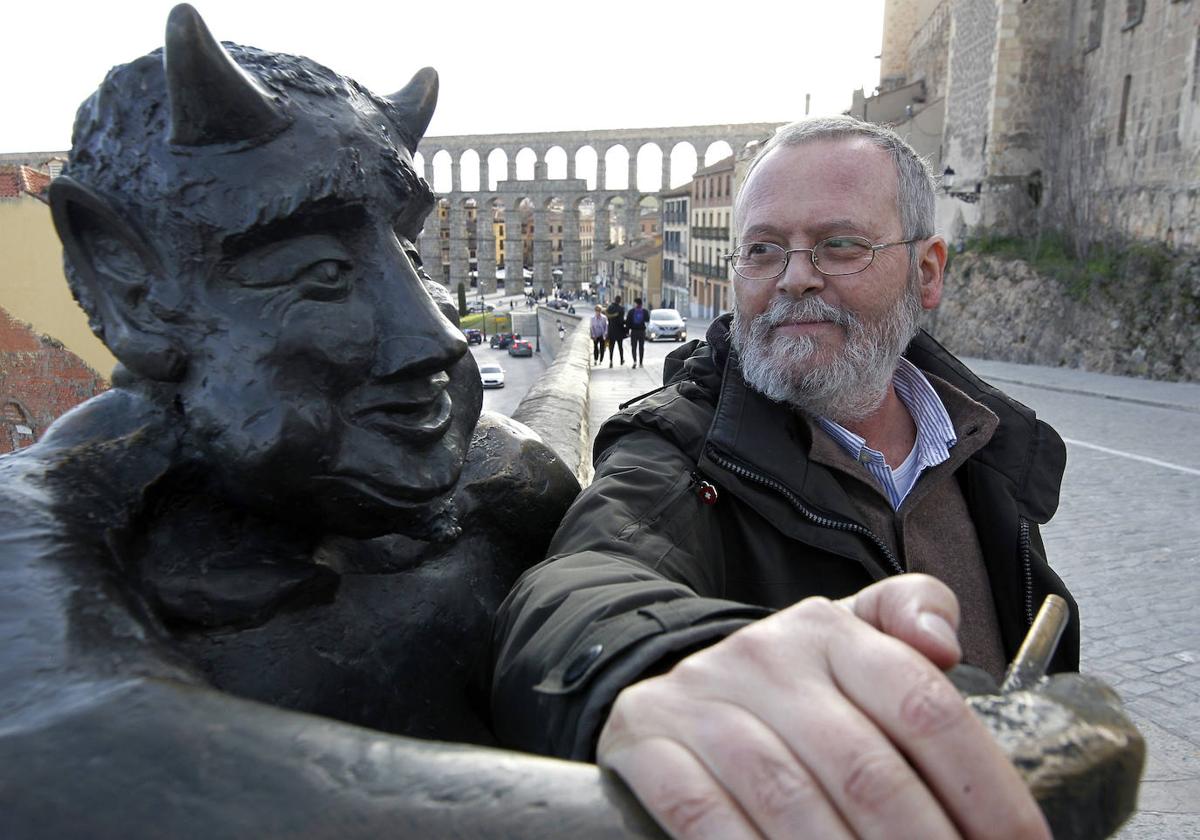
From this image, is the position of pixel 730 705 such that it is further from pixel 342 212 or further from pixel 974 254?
pixel 974 254

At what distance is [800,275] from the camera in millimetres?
2111

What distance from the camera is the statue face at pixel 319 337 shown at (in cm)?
102

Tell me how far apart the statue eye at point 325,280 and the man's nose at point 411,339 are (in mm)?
50

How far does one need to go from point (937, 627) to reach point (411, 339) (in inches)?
26.3

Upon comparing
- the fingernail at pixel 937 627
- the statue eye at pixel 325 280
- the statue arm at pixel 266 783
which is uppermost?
the statue eye at pixel 325 280

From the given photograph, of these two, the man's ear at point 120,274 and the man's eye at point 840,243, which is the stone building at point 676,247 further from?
the man's ear at point 120,274

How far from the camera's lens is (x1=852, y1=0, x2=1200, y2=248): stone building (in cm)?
1575

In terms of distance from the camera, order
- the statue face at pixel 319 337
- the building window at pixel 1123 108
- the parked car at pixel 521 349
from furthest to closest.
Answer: the parked car at pixel 521 349, the building window at pixel 1123 108, the statue face at pixel 319 337

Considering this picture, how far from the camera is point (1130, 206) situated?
17141 mm

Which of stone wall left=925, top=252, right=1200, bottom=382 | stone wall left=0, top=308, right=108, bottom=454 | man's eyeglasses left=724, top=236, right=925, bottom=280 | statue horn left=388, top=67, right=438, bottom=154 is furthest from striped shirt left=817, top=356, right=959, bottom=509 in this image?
stone wall left=925, top=252, right=1200, bottom=382

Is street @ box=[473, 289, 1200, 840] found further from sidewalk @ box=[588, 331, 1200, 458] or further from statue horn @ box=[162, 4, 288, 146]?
statue horn @ box=[162, 4, 288, 146]

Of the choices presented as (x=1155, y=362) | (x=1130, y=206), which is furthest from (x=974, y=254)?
(x=1155, y=362)

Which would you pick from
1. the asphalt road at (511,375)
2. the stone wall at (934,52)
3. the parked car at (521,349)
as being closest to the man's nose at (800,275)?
the asphalt road at (511,375)

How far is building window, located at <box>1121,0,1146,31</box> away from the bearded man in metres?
18.6
